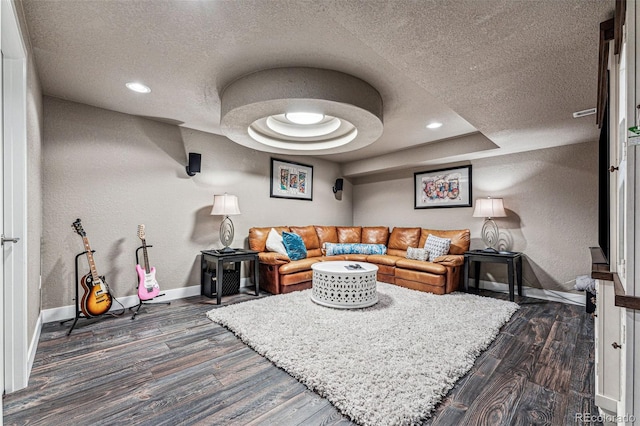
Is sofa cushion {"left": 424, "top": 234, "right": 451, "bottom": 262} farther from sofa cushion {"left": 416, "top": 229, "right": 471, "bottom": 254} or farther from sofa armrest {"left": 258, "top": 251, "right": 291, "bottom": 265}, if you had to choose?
sofa armrest {"left": 258, "top": 251, "right": 291, "bottom": 265}

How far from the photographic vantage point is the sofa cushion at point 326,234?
207 inches

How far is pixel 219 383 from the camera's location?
6.03 feet

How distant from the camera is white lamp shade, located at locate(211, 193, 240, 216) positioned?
12.5 feet

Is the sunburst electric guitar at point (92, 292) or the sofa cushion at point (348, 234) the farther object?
the sofa cushion at point (348, 234)

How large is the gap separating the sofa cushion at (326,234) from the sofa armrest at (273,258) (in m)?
1.31

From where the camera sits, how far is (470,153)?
13.3 ft

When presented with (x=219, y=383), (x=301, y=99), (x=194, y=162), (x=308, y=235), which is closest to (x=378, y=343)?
(x=219, y=383)

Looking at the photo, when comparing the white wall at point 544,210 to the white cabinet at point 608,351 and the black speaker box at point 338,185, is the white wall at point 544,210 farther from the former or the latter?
Answer: the white cabinet at point 608,351

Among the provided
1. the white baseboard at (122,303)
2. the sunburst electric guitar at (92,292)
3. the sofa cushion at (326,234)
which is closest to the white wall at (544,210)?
the sofa cushion at (326,234)

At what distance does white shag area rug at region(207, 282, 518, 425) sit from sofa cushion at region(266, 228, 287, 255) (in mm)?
798

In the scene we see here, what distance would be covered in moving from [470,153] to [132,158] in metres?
4.44

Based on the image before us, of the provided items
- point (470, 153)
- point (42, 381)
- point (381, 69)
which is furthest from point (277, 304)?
point (470, 153)

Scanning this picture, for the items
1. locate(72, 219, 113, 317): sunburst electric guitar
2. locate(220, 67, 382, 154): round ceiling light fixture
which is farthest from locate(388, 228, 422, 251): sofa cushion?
locate(72, 219, 113, 317): sunburst electric guitar

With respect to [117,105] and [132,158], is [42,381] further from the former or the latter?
[117,105]
